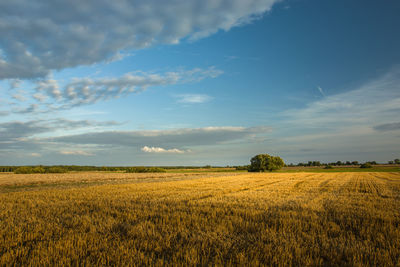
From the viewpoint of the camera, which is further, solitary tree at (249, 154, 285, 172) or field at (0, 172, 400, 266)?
solitary tree at (249, 154, 285, 172)

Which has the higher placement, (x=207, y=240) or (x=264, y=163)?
(x=264, y=163)

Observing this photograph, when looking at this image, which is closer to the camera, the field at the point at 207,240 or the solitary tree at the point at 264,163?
the field at the point at 207,240

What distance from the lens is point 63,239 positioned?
687 centimetres

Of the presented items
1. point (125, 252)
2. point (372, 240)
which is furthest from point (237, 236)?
point (372, 240)

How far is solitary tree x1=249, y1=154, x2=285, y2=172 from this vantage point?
106m

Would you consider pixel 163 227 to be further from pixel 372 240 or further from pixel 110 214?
pixel 372 240

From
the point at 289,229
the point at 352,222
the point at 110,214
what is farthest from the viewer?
the point at 110,214

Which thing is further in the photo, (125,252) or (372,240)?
(372,240)

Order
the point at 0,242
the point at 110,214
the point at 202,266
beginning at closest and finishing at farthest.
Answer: the point at 202,266 → the point at 0,242 → the point at 110,214

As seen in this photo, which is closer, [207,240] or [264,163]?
[207,240]

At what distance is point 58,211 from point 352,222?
1304 cm

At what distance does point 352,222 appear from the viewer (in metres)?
8.95

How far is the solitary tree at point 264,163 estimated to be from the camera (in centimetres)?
10612

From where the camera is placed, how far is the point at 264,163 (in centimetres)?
10625
